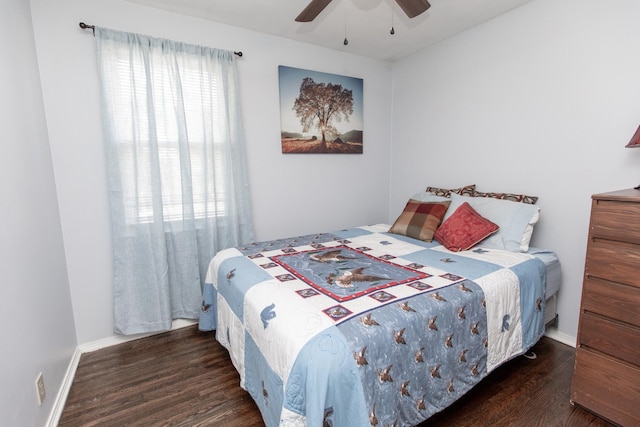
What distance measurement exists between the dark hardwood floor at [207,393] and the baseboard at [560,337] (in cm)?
4

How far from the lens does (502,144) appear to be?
2.57m

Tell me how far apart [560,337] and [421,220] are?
52.2 inches

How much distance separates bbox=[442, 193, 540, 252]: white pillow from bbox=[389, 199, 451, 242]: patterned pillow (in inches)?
12.1

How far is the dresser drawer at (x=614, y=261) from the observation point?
143cm

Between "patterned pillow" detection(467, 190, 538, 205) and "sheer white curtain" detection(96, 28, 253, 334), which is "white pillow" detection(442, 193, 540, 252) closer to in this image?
"patterned pillow" detection(467, 190, 538, 205)

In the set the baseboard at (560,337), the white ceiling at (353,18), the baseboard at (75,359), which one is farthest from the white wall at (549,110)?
the baseboard at (75,359)

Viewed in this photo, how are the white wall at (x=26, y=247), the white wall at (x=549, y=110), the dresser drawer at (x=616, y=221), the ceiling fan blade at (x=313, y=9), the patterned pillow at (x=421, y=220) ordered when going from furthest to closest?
the patterned pillow at (x=421, y=220), the white wall at (x=549, y=110), the ceiling fan blade at (x=313, y=9), the dresser drawer at (x=616, y=221), the white wall at (x=26, y=247)

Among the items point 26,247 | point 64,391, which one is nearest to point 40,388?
point 64,391

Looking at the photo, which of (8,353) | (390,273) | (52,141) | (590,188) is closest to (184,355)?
(8,353)

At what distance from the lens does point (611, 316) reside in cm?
152

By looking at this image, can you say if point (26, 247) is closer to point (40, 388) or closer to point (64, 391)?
point (40, 388)

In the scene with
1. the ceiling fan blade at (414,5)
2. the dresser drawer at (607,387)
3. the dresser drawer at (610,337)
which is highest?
the ceiling fan blade at (414,5)

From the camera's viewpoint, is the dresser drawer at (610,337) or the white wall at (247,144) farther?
the white wall at (247,144)

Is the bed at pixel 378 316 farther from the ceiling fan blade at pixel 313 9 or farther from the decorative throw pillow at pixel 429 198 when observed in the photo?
Answer: the ceiling fan blade at pixel 313 9
